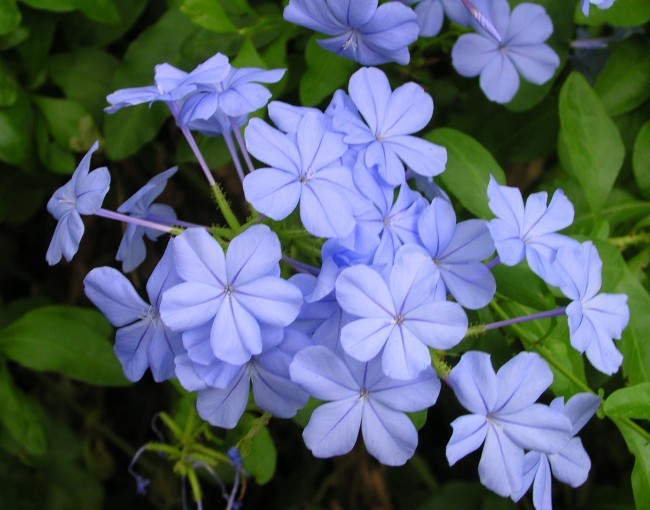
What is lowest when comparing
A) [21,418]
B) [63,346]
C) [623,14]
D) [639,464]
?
[21,418]

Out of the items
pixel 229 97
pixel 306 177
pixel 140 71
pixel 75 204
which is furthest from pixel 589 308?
pixel 140 71

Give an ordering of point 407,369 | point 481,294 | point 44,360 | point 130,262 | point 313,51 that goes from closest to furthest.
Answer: point 407,369 < point 481,294 < point 130,262 < point 313,51 < point 44,360

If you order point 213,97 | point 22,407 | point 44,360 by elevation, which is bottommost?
point 22,407

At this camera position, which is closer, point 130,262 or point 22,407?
point 130,262

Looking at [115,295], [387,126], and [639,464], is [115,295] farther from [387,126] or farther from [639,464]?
[639,464]

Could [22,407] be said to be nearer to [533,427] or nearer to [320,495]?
[320,495]

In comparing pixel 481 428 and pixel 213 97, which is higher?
pixel 213 97

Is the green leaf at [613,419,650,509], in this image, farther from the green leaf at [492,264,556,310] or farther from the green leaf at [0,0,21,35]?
the green leaf at [0,0,21,35]

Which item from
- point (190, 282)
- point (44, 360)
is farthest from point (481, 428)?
point (44, 360)
